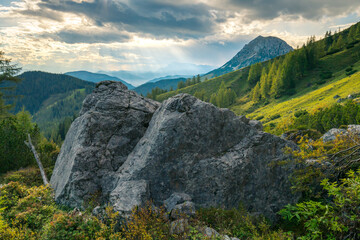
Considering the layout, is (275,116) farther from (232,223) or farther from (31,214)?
(31,214)

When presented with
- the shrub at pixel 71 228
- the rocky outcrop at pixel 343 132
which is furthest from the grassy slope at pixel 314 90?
the shrub at pixel 71 228

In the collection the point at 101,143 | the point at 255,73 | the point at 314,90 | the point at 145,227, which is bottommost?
the point at 145,227

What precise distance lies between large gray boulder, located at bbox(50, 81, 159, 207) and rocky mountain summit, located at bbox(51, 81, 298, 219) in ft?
0.21

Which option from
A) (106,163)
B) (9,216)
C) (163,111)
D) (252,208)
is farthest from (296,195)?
(9,216)

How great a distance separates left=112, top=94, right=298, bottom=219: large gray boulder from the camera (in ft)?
41.3

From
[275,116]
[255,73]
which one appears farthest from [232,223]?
[255,73]

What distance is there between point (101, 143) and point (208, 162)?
8.46 metres

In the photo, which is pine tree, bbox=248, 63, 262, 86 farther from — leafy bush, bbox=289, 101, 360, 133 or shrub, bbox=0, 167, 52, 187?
shrub, bbox=0, 167, 52, 187

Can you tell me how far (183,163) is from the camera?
1294cm

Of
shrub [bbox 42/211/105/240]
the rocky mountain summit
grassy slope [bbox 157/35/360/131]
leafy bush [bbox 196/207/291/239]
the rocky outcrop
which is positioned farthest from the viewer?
grassy slope [bbox 157/35/360/131]

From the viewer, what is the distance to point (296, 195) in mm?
13961

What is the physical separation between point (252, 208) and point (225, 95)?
13739 centimetres

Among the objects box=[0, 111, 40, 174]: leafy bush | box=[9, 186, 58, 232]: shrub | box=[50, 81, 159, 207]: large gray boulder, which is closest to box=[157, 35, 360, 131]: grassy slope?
box=[50, 81, 159, 207]: large gray boulder

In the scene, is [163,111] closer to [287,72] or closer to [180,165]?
[180,165]
